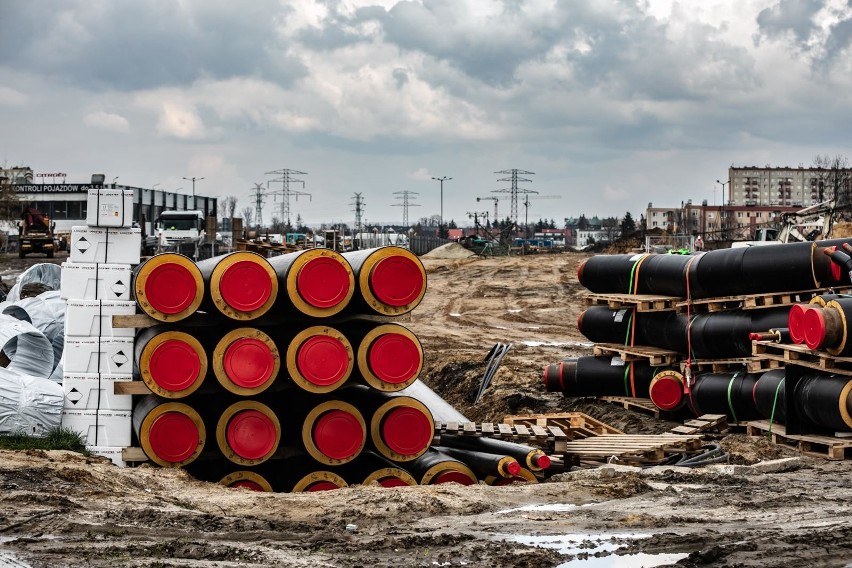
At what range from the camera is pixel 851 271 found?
14055mm

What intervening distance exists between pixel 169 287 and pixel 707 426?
7857 mm

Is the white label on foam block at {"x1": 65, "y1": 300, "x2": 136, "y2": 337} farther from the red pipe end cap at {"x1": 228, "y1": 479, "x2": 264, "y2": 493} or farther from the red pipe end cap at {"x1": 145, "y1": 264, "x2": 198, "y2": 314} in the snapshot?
the red pipe end cap at {"x1": 228, "y1": 479, "x2": 264, "y2": 493}

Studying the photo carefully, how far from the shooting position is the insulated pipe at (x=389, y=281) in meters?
11.6

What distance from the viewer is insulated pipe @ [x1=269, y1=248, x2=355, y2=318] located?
1142cm

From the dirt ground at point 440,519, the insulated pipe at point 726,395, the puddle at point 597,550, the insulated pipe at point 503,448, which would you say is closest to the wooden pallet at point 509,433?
the insulated pipe at point 503,448

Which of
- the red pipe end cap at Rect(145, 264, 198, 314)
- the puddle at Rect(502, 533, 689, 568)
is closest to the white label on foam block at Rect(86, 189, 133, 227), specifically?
the red pipe end cap at Rect(145, 264, 198, 314)

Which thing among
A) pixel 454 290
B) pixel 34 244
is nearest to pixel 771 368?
pixel 454 290

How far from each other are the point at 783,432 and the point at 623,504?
460 centimetres

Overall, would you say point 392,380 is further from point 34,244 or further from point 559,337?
point 34,244

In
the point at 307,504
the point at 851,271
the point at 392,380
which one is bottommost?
the point at 307,504

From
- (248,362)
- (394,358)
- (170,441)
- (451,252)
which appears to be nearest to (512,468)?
(394,358)

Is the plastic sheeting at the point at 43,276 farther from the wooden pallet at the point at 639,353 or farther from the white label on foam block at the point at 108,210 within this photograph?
the wooden pallet at the point at 639,353

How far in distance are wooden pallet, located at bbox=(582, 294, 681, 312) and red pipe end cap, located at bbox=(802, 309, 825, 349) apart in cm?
384

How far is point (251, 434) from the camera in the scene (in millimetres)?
11469
